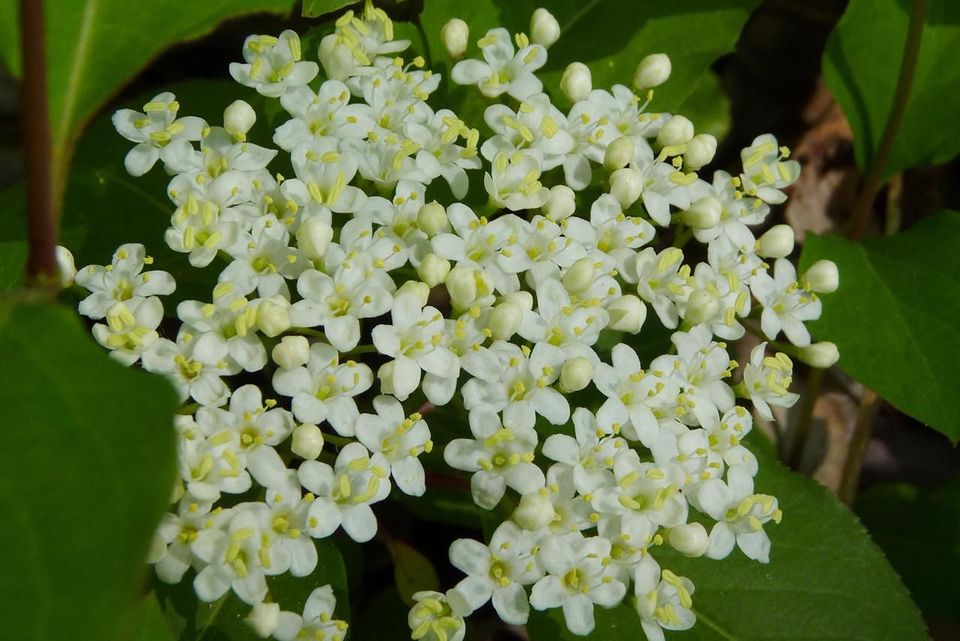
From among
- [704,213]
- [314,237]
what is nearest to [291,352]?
[314,237]

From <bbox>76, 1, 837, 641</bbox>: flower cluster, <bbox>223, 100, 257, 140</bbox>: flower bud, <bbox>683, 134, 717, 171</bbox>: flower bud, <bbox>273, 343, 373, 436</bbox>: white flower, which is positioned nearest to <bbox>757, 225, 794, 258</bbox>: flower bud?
<bbox>76, 1, 837, 641</bbox>: flower cluster

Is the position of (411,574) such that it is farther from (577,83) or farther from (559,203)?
(577,83)

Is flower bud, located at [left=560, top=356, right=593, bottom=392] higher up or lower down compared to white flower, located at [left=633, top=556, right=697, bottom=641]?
higher up

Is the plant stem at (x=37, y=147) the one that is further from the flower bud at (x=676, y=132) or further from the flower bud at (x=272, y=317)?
the flower bud at (x=676, y=132)

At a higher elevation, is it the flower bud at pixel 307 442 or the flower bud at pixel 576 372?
the flower bud at pixel 576 372

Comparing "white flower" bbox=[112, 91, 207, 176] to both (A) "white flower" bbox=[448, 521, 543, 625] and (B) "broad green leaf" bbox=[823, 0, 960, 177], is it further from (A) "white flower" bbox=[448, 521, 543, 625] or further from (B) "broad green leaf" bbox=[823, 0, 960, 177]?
(B) "broad green leaf" bbox=[823, 0, 960, 177]

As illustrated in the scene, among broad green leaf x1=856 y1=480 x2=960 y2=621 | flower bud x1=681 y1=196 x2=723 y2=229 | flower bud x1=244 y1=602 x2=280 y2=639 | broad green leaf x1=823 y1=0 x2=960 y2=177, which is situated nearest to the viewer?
flower bud x1=244 y1=602 x2=280 y2=639

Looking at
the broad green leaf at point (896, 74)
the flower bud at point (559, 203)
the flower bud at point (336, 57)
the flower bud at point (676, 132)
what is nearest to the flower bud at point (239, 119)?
the flower bud at point (336, 57)

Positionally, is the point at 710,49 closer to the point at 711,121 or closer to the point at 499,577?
the point at 711,121
